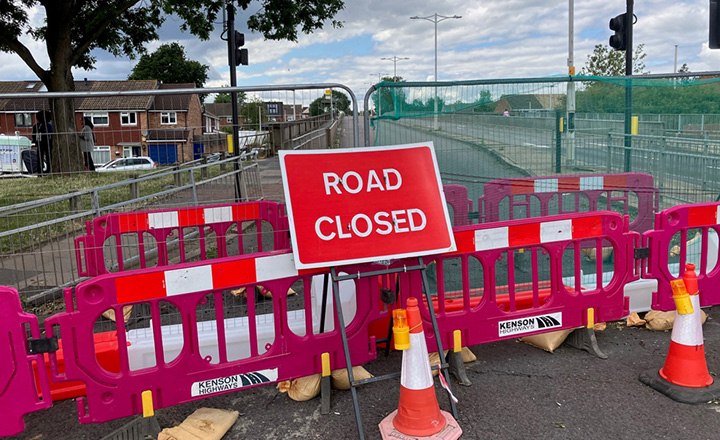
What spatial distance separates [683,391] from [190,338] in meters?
3.38

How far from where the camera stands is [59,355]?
409 cm

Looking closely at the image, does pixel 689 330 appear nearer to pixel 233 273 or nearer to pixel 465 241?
pixel 465 241

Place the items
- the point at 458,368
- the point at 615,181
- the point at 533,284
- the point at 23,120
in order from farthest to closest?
the point at 615,181 < the point at 23,120 < the point at 533,284 < the point at 458,368

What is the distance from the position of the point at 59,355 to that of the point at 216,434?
141 cm

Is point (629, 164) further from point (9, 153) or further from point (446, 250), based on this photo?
point (9, 153)

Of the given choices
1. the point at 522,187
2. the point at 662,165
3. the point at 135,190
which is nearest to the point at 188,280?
the point at 522,187

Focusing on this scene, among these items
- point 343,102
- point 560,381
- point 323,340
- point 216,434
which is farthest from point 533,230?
point 216,434

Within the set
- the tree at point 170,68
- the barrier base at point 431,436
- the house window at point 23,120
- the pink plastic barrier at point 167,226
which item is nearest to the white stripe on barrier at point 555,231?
the barrier base at point 431,436

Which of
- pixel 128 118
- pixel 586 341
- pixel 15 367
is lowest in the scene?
pixel 586 341

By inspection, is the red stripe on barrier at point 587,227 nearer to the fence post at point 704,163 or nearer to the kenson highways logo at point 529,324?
the kenson highways logo at point 529,324

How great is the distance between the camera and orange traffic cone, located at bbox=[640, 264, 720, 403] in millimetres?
3996

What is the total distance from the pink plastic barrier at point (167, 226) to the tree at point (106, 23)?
11.1m

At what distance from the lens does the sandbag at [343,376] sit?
415cm

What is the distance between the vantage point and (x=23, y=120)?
5727 millimetres
